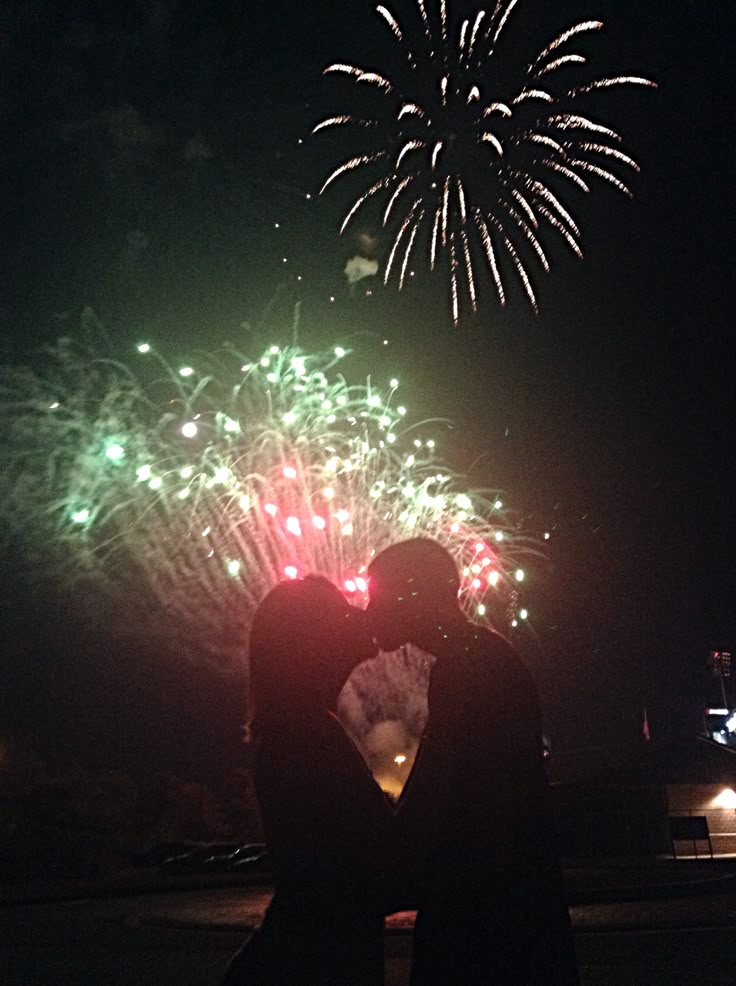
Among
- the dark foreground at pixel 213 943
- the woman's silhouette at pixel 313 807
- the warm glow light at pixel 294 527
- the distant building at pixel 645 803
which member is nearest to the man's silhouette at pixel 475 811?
the woman's silhouette at pixel 313 807

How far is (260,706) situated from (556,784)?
33.4m

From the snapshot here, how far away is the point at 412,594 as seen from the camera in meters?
2.58

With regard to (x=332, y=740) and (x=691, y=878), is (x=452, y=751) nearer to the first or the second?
(x=332, y=740)

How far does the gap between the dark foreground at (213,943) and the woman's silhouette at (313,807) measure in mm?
7652

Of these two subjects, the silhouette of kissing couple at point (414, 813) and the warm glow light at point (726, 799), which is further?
the warm glow light at point (726, 799)

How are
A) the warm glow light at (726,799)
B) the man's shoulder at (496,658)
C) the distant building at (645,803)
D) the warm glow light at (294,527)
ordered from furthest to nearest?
the warm glow light at (726,799), the distant building at (645,803), the warm glow light at (294,527), the man's shoulder at (496,658)

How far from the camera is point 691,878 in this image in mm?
18906

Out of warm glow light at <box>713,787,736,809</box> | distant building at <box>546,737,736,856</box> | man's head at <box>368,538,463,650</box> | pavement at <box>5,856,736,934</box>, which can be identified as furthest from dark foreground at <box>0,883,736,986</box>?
warm glow light at <box>713,787,736,809</box>

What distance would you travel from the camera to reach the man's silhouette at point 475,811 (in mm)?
2174

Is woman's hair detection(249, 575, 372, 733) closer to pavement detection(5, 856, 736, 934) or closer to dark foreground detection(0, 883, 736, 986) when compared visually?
dark foreground detection(0, 883, 736, 986)

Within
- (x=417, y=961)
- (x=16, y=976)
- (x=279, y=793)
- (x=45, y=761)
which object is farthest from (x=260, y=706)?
(x=45, y=761)

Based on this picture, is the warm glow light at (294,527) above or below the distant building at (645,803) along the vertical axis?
above

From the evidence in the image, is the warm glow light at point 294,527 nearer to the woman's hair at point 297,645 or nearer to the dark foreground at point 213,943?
the dark foreground at point 213,943

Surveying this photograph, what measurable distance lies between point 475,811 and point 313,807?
17.7 inches
